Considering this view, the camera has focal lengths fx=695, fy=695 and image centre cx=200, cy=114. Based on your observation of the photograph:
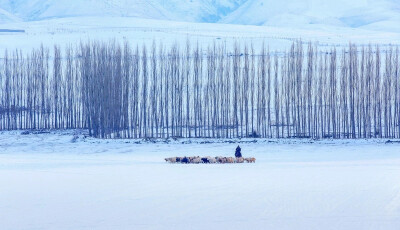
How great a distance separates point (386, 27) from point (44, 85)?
47.4 metres

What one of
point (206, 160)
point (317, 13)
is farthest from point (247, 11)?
point (206, 160)

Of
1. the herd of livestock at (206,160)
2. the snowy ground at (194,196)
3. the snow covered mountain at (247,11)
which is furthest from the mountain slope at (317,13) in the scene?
the snowy ground at (194,196)

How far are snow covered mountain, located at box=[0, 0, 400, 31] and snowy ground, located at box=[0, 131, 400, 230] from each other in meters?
58.4

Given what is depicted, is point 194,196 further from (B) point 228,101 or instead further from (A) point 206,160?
(B) point 228,101

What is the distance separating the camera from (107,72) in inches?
1012

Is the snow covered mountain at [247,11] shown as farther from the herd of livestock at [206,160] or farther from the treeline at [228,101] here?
the herd of livestock at [206,160]

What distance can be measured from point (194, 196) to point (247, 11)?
8523 centimetres

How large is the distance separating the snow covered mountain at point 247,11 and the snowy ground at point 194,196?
192 feet

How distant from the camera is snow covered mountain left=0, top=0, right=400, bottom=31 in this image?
254 ft

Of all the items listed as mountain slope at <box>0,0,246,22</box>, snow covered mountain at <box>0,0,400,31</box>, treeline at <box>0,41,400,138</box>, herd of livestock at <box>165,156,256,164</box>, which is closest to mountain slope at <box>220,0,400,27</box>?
snow covered mountain at <box>0,0,400,31</box>

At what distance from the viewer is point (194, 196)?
9805mm

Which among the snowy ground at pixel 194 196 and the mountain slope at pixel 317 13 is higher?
the mountain slope at pixel 317 13

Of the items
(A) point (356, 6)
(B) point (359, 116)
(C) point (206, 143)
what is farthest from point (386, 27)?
(C) point (206, 143)

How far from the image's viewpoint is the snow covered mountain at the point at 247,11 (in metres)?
77.5
